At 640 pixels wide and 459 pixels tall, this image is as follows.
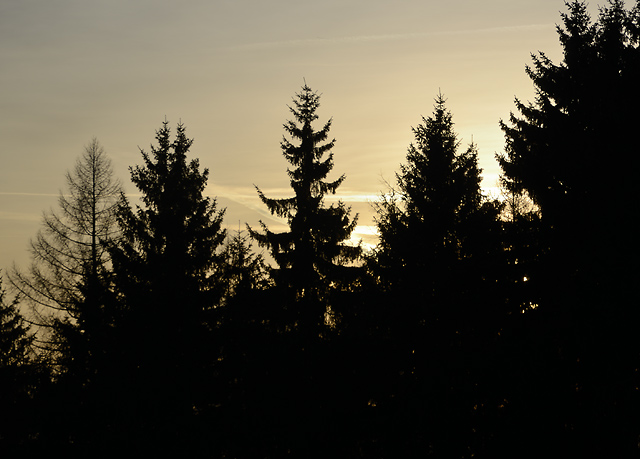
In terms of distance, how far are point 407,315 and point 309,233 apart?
34.7 ft

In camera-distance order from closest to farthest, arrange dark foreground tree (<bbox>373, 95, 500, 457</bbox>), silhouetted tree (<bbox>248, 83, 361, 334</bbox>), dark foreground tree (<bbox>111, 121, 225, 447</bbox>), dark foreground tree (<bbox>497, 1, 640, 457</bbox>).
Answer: dark foreground tree (<bbox>497, 1, 640, 457</bbox>), dark foreground tree (<bbox>373, 95, 500, 457</bbox>), dark foreground tree (<bbox>111, 121, 225, 447</bbox>), silhouetted tree (<bbox>248, 83, 361, 334</bbox>)

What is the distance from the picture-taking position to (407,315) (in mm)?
12391

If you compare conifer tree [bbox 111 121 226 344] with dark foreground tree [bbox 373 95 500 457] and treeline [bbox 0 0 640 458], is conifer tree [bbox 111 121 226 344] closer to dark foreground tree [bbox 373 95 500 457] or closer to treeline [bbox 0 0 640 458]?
treeline [bbox 0 0 640 458]

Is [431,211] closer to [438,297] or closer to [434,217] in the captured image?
[434,217]

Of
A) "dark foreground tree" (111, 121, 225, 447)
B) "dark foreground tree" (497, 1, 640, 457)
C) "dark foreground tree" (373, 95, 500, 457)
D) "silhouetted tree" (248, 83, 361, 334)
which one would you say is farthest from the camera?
"silhouetted tree" (248, 83, 361, 334)

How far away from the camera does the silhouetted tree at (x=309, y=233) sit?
72.3ft

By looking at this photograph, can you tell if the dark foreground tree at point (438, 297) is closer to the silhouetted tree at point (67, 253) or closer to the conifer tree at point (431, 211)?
the conifer tree at point (431, 211)

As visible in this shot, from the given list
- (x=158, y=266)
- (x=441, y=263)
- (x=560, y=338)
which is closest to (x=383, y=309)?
(x=441, y=263)

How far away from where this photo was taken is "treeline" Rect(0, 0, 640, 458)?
35.8ft

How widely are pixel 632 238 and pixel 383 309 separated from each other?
5590mm

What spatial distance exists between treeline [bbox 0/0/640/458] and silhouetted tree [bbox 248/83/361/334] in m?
0.93

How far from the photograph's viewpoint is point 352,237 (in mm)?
23219

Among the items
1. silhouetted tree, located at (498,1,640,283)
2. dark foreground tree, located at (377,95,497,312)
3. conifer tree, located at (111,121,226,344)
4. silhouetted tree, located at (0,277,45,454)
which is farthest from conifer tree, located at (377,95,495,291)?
silhouetted tree, located at (0,277,45,454)

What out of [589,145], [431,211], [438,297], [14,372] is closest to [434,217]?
[431,211]
